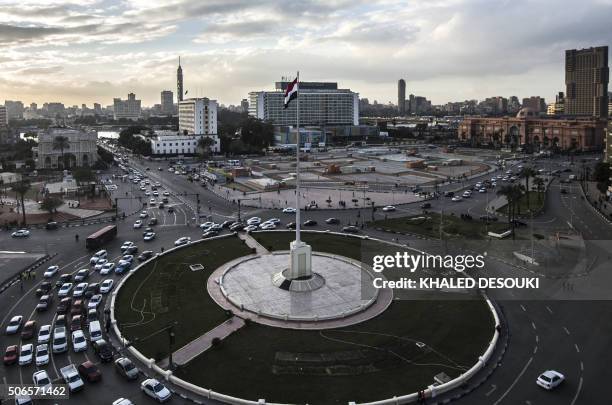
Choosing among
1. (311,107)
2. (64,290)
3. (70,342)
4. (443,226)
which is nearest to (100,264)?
(64,290)

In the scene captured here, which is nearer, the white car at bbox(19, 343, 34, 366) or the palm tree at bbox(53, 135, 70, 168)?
the white car at bbox(19, 343, 34, 366)

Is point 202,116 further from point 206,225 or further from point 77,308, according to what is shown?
point 77,308

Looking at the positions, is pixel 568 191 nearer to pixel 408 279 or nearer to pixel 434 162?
pixel 434 162

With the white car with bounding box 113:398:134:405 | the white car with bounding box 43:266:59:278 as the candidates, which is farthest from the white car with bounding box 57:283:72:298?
the white car with bounding box 113:398:134:405

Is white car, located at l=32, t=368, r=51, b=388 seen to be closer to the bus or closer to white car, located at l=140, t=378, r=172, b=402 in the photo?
white car, located at l=140, t=378, r=172, b=402

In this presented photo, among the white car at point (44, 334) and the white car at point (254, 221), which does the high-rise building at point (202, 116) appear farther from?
the white car at point (44, 334)

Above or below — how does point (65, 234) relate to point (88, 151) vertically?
below

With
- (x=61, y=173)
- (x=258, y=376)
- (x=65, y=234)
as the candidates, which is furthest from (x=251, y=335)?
(x=61, y=173)
